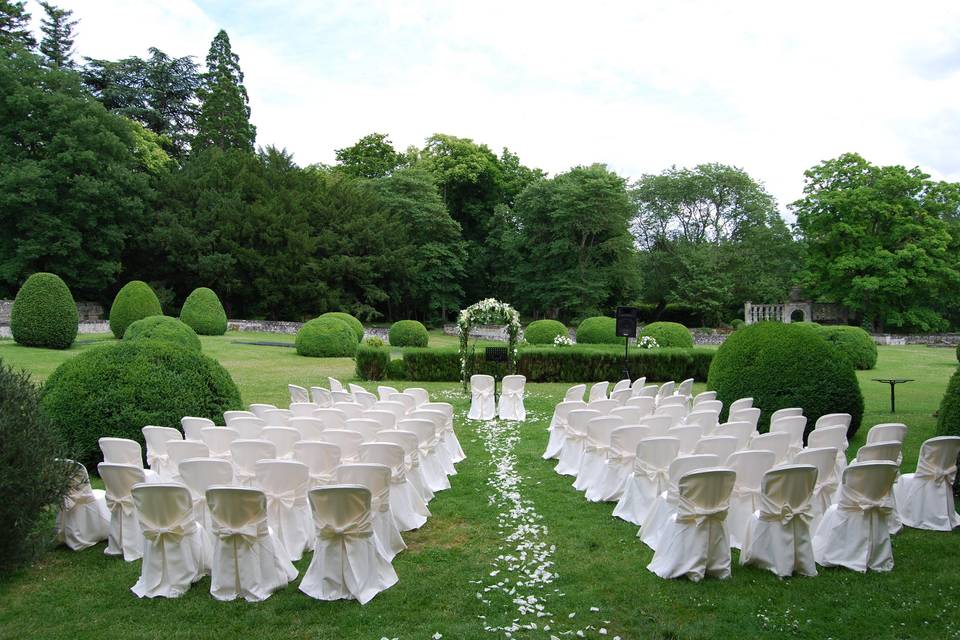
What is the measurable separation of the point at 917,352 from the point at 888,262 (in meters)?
9.89

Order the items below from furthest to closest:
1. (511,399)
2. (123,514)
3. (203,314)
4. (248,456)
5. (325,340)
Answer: (203,314), (325,340), (511,399), (248,456), (123,514)

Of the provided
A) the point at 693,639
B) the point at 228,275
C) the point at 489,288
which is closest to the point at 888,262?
the point at 489,288

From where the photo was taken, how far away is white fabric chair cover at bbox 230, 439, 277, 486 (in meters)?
6.21

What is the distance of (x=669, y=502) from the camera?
19.2 feet

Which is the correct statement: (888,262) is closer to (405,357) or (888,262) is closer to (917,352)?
(917,352)

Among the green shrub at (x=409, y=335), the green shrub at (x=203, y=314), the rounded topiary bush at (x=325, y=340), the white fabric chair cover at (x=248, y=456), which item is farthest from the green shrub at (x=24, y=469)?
the green shrub at (x=203, y=314)

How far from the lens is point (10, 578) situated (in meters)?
5.19

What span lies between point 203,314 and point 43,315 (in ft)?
28.5

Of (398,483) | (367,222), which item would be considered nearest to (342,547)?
(398,483)

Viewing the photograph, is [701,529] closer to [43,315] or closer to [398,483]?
[398,483]

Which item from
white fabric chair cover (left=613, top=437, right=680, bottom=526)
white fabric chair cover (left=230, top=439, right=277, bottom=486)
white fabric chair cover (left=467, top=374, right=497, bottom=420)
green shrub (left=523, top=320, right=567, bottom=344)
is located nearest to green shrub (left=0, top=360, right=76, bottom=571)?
white fabric chair cover (left=230, top=439, right=277, bottom=486)

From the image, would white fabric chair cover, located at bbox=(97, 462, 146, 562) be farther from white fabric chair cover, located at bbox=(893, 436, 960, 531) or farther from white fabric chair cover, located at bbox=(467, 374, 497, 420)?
white fabric chair cover, located at bbox=(467, 374, 497, 420)

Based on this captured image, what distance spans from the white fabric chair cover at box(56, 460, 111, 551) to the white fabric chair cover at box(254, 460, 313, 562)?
1.59 meters

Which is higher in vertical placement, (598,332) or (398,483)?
(598,332)
